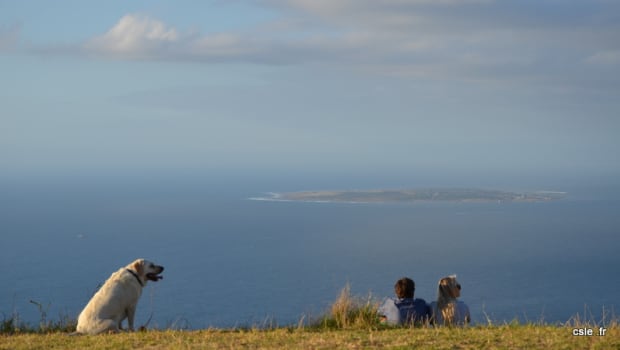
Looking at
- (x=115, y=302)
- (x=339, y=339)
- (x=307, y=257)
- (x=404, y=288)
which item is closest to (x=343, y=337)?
(x=339, y=339)

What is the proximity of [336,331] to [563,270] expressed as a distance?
4020 inches

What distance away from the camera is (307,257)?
116 metres

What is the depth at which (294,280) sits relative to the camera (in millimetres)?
94062

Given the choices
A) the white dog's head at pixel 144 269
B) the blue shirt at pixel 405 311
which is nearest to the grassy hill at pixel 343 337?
the blue shirt at pixel 405 311

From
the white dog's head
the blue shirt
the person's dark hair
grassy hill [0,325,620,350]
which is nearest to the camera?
grassy hill [0,325,620,350]

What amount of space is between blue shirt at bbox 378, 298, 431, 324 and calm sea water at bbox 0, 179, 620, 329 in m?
31.0

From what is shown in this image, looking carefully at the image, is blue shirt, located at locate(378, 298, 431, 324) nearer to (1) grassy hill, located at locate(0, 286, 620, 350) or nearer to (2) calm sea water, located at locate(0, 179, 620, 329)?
(1) grassy hill, located at locate(0, 286, 620, 350)

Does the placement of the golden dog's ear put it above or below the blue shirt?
above

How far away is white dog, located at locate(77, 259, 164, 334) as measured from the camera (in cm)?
968

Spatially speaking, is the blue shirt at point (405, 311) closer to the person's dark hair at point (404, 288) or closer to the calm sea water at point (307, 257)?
the person's dark hair at point (404, 288)

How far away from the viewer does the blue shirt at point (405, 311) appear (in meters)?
9.59

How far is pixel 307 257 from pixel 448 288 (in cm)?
10763

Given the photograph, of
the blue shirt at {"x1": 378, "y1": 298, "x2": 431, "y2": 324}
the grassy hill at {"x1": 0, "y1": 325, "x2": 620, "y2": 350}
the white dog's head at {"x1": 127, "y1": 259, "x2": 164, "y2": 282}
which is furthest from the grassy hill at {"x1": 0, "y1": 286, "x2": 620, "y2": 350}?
the white dog's head at {"x1": 127, "y1": 259, "x2": 164, "y2": 282}

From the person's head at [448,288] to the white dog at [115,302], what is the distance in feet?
14.1
